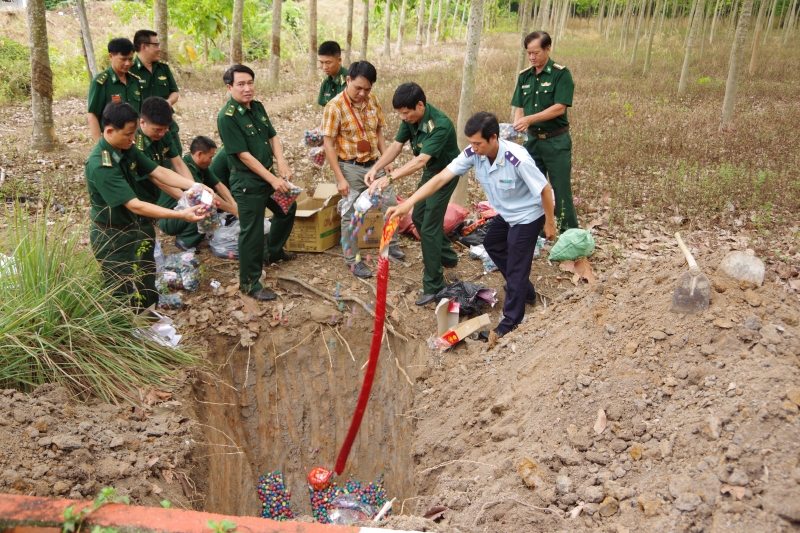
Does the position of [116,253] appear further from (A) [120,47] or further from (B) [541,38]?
(B) [541,38]

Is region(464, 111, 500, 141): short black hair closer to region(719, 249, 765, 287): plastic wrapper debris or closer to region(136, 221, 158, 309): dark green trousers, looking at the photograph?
region(719, 249, 765, 287): plastic wrapper debris

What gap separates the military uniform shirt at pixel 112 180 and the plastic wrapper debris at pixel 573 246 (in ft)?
12.7

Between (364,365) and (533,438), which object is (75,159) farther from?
(533,438)

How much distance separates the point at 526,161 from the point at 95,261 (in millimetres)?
3284

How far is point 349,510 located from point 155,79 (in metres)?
4.77

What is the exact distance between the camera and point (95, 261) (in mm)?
4234

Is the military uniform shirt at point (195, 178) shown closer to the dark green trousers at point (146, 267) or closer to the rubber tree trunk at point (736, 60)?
the dark green trousers at point (146, 267)

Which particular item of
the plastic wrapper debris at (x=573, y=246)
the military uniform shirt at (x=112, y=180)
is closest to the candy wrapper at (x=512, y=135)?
the plastic wrapper debris at (x=573, y=246)

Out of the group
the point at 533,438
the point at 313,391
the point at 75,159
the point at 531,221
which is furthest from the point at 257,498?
the point at 75,159

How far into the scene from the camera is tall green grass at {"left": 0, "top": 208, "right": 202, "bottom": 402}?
356 cm

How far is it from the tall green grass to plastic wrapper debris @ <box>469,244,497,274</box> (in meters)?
3.04

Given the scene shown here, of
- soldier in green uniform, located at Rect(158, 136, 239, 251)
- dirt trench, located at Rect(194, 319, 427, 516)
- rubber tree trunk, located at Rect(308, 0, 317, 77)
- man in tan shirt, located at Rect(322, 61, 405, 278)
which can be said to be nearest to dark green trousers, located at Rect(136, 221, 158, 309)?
dirt trench, located at Rect(194, 319, 427, 516)

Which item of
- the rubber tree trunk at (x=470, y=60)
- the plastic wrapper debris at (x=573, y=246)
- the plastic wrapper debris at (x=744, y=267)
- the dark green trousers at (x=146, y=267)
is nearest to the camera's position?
the plastic wrapper debris at (x=744, y=267)

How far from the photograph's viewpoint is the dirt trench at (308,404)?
190 inches
